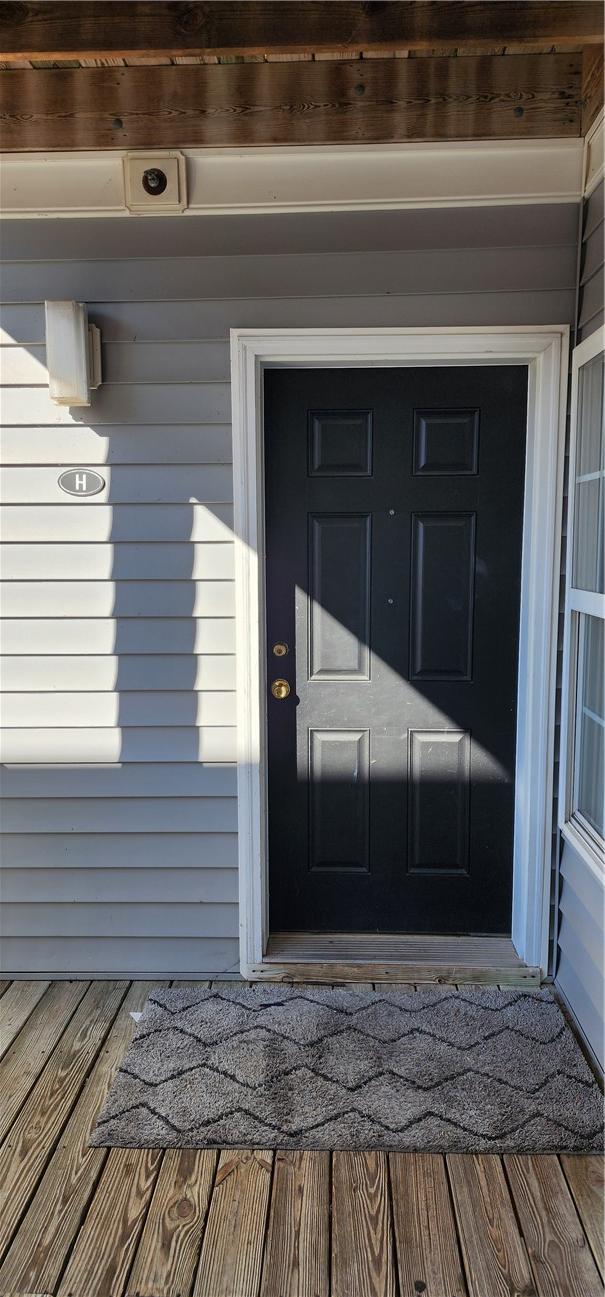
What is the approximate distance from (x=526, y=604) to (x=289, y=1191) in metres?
1.74

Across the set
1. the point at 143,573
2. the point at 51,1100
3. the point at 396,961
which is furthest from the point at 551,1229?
the point at 143,573

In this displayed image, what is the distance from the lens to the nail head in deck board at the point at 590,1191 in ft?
5.86

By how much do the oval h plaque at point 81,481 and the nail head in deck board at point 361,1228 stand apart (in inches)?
76.6

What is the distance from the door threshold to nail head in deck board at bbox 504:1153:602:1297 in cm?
76

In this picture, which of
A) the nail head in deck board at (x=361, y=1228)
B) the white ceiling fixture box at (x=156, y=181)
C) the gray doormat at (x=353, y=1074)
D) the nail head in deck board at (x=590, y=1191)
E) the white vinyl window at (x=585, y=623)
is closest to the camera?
the nail head in deck board at (x=361, y=1228)

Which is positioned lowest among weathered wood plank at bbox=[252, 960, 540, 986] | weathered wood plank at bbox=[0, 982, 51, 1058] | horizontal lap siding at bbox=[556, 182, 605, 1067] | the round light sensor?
weathered wood plank at bbox=[0, 982, 51, 1058]

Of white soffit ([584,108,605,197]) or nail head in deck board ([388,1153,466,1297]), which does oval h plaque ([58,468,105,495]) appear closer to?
white soffit ([584,108,605,197])

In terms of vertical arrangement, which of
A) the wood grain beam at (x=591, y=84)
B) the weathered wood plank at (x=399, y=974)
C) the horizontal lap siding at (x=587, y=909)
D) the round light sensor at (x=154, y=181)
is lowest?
the weathered wood plank at (x=399, y=974)

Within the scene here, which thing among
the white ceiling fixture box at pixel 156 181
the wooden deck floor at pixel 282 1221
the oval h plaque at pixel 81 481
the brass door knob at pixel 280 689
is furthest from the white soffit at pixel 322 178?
the wooden deck floor at pixel 282 1221

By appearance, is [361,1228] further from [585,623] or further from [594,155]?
[594,155]

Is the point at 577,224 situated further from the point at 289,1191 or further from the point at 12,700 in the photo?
the point at 289,1191

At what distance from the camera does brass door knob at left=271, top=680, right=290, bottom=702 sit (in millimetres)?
2854

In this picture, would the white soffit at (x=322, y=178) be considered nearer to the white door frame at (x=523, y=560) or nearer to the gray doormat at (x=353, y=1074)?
the white door frame at (x=523, y=560)

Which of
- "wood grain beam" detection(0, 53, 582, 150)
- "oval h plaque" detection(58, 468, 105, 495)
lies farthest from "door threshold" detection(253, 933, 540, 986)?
"wood grain beam" detection(0, 53, 582, 150)
